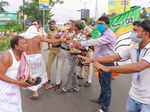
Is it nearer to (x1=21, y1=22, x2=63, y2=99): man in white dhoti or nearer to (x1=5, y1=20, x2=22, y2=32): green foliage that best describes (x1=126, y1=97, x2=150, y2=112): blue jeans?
(x1=21, y1=22, x2=63, y2=99): man in white dhoti

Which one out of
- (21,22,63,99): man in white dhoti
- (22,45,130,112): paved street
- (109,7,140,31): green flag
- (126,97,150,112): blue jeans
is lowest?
(22,45,130,112): paved street

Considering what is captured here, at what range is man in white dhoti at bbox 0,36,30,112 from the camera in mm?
2082

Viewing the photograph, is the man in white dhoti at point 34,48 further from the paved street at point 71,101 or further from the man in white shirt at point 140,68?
the man in white shirt at point 140,68

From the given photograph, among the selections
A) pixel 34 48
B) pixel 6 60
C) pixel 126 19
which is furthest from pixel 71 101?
pixel 126 19

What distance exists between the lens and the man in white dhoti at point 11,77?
82.0 inches

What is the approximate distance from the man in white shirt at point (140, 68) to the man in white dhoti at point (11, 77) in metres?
1.01

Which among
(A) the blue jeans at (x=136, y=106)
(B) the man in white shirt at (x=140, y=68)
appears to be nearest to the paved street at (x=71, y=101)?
(A) the blue jeans at (x=136, y=106)

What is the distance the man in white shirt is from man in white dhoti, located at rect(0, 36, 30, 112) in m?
1.01

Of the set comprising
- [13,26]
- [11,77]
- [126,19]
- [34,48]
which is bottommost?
[11,77]

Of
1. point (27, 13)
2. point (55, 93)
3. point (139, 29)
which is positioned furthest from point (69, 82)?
point (27, 13)

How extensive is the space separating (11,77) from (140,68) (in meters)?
1.56

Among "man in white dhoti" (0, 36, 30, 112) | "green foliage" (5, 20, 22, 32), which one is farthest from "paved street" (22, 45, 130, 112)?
"green foliage" (5, 20, 22, 32)

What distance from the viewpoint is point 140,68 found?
1.71m

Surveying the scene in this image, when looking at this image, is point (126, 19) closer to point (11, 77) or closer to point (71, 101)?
point (71, 101)
